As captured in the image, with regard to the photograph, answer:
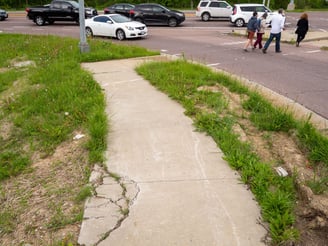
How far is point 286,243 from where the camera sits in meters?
2.91

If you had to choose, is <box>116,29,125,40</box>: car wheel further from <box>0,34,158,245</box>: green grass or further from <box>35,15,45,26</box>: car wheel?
<box>35,15,45,26</box>: car wheel

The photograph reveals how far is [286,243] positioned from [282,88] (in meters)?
6.02

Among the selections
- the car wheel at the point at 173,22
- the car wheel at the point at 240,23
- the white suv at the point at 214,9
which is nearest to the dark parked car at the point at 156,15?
the car wheel at the point at 173,22

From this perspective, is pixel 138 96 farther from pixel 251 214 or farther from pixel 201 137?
pixel 251 214

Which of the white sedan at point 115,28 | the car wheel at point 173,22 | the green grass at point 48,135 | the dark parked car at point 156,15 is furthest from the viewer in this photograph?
the car wheel at point 173,22

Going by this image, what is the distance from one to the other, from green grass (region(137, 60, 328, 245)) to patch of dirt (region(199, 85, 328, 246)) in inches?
4.0

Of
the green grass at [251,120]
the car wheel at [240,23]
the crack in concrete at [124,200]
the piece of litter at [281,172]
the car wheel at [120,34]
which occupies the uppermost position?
the car wheel at [240,23]

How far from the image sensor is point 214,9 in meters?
27.5

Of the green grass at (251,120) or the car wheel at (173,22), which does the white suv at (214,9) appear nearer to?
the car wheel at (173,22)

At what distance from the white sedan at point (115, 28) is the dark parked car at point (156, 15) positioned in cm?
546

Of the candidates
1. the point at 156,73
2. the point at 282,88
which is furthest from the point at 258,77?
the point at 156,73

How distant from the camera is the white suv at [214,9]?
1077 inches

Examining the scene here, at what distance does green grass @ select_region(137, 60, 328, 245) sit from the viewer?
10.8ft

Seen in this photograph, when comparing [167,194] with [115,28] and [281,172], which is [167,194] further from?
[115,28]
